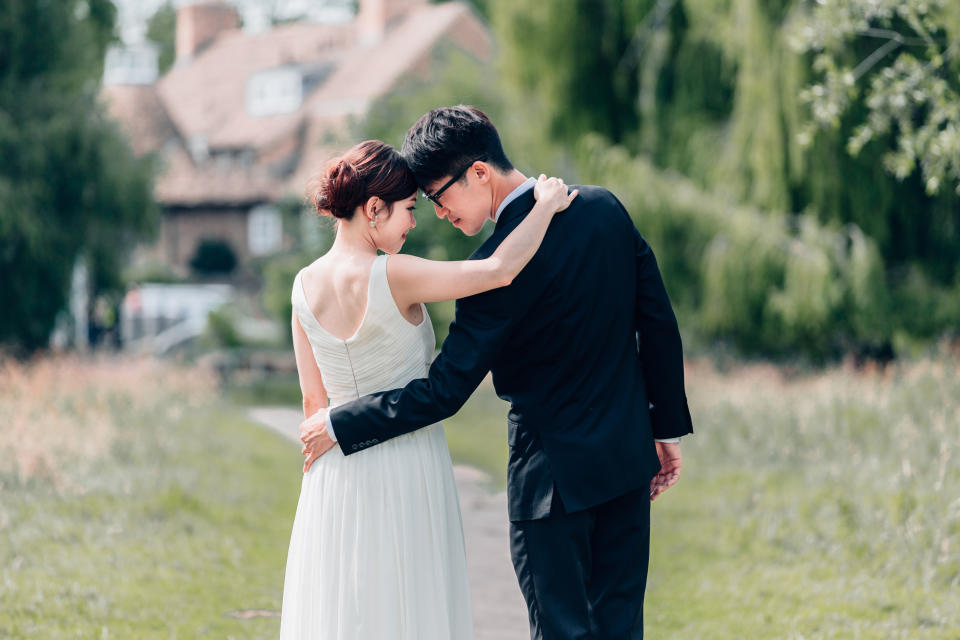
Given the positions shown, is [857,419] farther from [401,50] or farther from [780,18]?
[401,50]

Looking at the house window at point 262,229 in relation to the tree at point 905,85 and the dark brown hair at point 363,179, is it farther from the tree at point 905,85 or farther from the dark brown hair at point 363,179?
the dark brown hair at point 363,179

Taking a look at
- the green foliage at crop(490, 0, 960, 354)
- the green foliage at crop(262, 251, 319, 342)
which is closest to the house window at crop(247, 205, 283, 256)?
the green foliage at crop(262, 251, 319, 342)

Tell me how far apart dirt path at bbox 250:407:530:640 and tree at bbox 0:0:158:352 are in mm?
7387

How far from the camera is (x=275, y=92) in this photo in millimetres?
43875

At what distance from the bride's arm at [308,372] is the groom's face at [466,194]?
656mm

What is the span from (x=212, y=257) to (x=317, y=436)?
130ft

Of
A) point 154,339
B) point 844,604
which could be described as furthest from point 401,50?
point 844,604

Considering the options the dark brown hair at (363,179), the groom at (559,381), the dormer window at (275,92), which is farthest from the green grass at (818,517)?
the dormer window at (275,92)

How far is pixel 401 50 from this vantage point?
39531 millimetres

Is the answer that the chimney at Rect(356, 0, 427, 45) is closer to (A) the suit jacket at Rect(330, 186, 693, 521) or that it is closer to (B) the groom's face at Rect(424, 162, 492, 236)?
(B) the groom's face at Rect(424, 162, 492, 236)

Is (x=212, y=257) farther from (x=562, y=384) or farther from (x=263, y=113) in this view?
(x=562, y=384)

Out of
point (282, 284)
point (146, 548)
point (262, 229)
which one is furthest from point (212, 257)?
point (146, 548)

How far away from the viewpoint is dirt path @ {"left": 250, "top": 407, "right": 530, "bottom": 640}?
556cm

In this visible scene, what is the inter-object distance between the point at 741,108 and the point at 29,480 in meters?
9.65
